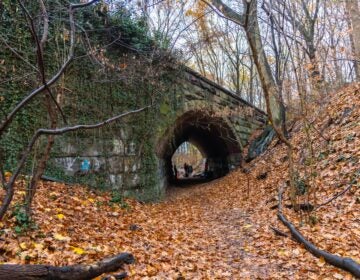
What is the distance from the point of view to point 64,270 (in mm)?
2943

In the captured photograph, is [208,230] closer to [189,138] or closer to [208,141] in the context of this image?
[208,141]

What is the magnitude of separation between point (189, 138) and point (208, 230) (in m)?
11.1

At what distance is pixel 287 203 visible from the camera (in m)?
6.23

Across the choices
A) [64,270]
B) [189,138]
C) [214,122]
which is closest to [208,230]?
[64,270]

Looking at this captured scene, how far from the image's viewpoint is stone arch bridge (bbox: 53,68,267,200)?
7.20 meters

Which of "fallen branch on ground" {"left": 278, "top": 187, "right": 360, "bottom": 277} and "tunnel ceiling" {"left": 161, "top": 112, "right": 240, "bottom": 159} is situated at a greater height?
"tunnel ceiling" {"left": 161, "top": 112, "right": 240, "bottom": 159}

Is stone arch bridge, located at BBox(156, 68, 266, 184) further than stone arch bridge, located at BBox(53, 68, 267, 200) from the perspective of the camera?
Yes

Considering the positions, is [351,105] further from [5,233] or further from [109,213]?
[5,233]

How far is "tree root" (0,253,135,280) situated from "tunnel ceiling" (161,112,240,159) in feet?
20.7

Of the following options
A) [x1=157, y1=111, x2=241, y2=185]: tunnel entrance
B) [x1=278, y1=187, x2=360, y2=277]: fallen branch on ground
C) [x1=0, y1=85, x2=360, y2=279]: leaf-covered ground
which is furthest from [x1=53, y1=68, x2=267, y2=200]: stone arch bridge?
[x1=278, y1=187, x2=360, y2=277]: fallen branch on ground

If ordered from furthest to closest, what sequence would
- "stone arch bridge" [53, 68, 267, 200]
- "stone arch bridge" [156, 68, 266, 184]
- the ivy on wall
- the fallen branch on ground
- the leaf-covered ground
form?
"stone arch bridge" [156, 68, 266, 184] < "stone arch bridge" [53, 68, 267, 200] < the ivy on wall < the leaf-covered ground < the fallen branch on ground

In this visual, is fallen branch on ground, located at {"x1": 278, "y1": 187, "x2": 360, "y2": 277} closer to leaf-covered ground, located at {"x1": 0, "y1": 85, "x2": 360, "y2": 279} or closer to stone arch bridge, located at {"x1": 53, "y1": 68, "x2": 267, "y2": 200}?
leaf-covered ground, located at {"x1": 0, "y1": 85, "x2": 360, "y2": 279}

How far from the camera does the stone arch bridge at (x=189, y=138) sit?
720 cm

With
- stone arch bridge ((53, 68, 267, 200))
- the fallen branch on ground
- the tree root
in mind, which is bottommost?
the fallen branch on ground
